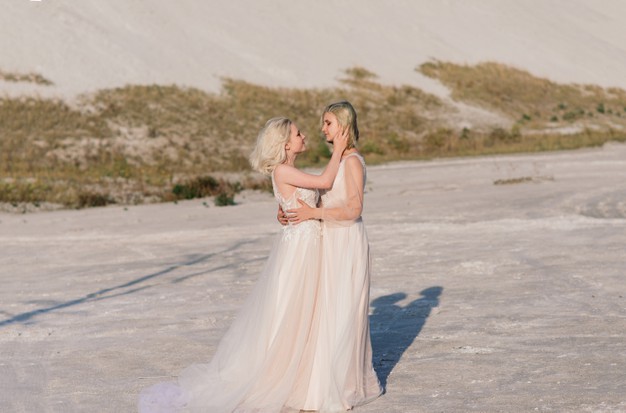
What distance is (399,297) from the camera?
1358 cm

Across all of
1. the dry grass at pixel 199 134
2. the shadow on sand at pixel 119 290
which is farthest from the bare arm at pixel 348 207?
the dry grass at pixel 199 134

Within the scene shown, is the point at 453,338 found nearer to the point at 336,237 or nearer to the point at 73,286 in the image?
the point at 336,237

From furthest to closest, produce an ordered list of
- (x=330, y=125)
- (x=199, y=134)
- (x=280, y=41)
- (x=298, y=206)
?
(x=280, y=41) < (x=199, y=134) < (x=298, y=206) < (x=330, y=125)

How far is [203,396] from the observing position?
321 inches

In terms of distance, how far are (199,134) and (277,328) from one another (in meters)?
40.1

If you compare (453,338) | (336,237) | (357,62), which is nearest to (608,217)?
(453,338)

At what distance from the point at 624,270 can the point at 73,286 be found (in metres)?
7.00

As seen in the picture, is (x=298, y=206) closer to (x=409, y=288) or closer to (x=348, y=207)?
(x=348, y=207)

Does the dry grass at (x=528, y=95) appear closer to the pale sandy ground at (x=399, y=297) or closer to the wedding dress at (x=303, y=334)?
the pale sandy ground at (x=399, y=297)

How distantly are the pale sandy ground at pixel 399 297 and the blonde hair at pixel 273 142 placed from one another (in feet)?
6.00

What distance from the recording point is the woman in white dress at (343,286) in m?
8.00

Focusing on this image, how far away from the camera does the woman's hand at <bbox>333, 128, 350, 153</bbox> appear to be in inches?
319

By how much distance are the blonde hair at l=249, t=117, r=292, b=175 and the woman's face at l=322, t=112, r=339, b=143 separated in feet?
0.83

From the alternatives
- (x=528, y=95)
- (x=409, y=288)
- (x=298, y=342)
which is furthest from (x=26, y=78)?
(x=298, y=342)
